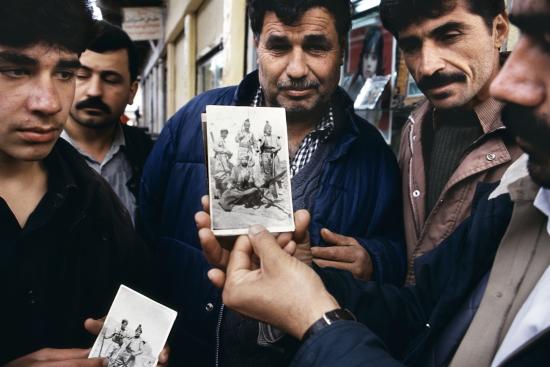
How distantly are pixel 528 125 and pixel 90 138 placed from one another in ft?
7.09

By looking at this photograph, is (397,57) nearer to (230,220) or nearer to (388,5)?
(388,5)

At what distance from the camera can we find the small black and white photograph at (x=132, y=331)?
131cm

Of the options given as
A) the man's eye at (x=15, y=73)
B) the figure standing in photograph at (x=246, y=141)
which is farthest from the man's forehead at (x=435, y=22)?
the man's eye at (x=15, y=73)

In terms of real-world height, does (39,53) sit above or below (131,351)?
above

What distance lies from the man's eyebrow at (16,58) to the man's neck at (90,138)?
1.17m

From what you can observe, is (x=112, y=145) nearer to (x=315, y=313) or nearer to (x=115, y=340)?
(x=115, y=340)

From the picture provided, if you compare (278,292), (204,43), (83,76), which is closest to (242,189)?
(278,292)

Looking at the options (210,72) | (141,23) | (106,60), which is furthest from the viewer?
(141,23)

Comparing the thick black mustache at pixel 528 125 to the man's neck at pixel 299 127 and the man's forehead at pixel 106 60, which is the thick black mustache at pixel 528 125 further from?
the man's forehead at pixel 106 60

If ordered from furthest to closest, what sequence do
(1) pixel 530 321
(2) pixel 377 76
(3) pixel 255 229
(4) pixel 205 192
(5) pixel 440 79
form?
(2) pixel 377 76, (4) pixel 205 192, (5) pixel 440 79, (3) pixel 255 229, (1) pixel 530 321

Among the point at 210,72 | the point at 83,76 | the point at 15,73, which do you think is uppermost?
the point at 210,72

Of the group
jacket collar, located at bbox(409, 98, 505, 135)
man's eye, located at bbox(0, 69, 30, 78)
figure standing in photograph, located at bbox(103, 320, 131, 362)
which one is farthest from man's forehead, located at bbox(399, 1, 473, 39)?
figure standing in photograph, located at bbox(103, 320, 131, 362)

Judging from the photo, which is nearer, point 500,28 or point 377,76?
point 500,28

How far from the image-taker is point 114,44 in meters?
2.47
